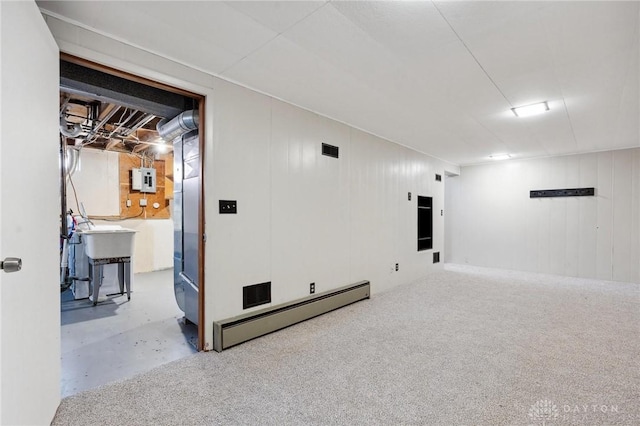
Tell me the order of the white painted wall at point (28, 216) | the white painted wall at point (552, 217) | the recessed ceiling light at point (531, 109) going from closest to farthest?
the white painted wall at point (28, 216) < the recessed ceiling light at point (531, 109) < the white painted wall at point (552, 217)

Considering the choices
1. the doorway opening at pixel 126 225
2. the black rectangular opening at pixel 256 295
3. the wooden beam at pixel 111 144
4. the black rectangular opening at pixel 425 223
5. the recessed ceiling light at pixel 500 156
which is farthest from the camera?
the recessed ceiling light at pixel 500 156

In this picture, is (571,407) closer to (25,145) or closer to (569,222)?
(25,145)

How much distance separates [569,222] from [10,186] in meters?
7.69

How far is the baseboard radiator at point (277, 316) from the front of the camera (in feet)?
8.63

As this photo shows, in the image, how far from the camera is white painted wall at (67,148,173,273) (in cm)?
549

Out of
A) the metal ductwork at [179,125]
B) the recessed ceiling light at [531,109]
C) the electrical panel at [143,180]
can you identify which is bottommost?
the electrical panel at [143,180]

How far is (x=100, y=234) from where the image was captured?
399cm

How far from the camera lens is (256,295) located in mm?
2984

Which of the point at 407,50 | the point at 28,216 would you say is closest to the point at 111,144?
the point at 28,216

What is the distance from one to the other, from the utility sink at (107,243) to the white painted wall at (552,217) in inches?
265

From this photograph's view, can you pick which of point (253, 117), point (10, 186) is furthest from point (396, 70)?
point (10, 186)

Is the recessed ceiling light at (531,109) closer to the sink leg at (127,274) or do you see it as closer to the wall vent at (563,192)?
the wall vent at (563,192)

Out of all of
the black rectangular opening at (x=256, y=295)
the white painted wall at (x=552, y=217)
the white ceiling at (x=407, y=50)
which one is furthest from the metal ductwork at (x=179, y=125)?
the white painted wall at (x=552, y=217)

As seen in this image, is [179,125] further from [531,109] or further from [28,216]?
[531,109]
